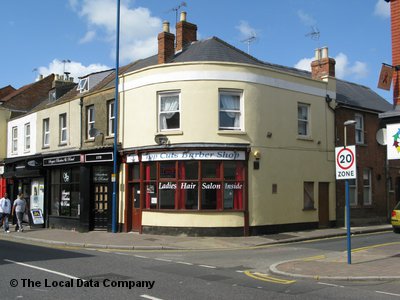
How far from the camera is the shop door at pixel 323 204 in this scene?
22547mm

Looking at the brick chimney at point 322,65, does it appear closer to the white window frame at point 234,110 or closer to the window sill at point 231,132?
the white window frame at point 234,110

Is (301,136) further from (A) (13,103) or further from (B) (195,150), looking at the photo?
(A) (13,103)

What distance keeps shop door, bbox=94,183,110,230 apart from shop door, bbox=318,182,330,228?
10.0m

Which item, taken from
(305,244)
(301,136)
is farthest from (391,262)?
(301,136)

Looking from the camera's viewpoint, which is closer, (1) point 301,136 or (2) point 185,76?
(2) point 185,76

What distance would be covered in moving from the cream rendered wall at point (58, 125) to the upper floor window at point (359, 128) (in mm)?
14601

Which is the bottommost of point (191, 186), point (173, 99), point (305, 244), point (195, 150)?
point (305, 244)

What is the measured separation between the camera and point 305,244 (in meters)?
17.4

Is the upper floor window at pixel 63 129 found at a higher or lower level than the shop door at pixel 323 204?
higher

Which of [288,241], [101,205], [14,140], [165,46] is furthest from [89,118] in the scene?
[288,241]

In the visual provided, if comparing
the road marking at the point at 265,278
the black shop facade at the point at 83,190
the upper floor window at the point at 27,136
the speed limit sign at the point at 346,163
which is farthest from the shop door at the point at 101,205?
the speed limit sign at the point at 346,163

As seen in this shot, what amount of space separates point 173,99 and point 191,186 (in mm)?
3788

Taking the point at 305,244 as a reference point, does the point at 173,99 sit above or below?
above

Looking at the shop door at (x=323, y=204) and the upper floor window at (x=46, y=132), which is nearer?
the shop door at (x=323, y=204)
